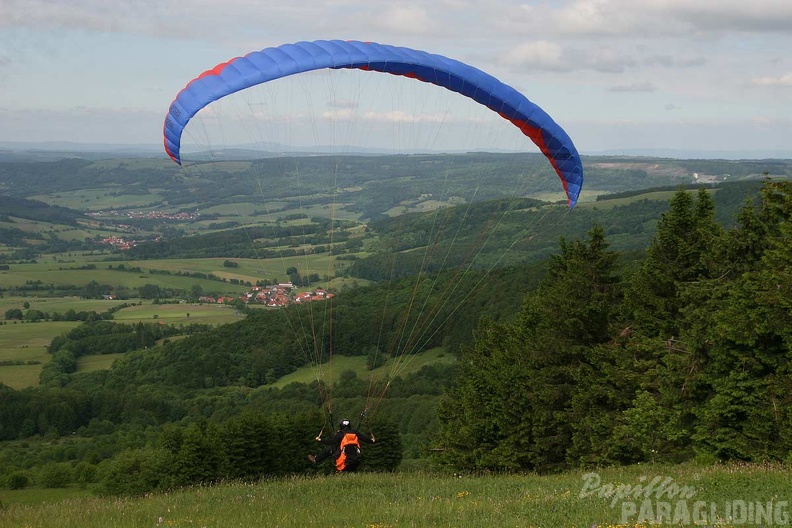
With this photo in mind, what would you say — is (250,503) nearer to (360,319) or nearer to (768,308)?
(768,308)

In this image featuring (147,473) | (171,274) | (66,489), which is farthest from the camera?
(171,274)

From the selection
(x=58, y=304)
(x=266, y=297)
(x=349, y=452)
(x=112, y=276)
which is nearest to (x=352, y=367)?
(x=266, y=297)

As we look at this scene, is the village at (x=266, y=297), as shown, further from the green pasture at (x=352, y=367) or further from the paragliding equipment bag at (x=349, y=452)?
the paragliding equipment bag at (x=349, y=452)

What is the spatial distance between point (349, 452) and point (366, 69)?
8.22 metres

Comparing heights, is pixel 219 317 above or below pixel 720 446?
below

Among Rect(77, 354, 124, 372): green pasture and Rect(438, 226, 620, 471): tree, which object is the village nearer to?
Rect(77, 354, 124, 372): green pasture

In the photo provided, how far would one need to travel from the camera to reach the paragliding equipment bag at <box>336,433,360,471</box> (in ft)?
48.3

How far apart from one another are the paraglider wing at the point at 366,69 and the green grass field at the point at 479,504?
7860 millimetres

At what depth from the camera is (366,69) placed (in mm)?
16828

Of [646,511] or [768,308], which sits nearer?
[646,511]

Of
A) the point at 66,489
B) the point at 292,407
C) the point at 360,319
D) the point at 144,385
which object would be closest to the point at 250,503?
the point at 66,489

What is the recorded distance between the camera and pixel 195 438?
31.2m

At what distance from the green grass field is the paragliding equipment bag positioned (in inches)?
19.4

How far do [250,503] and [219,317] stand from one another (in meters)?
112
